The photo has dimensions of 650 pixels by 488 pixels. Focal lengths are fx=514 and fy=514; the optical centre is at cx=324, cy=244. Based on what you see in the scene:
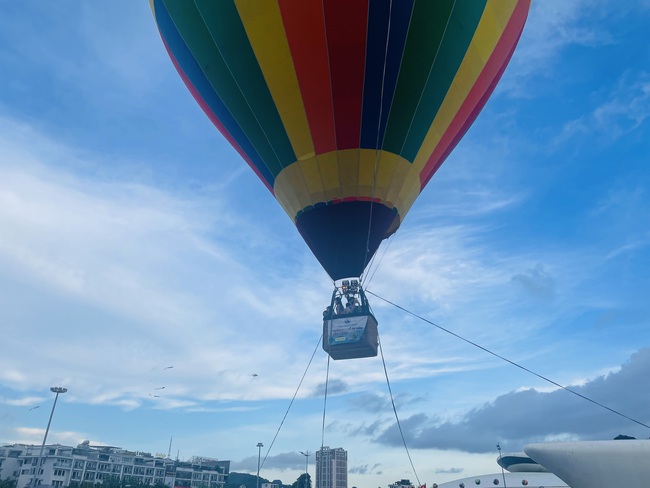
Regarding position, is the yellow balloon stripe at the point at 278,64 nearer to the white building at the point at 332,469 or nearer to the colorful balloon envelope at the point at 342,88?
the colorful balloon envelope at the point at 342,88

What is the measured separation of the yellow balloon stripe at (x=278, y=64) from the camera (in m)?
15.3

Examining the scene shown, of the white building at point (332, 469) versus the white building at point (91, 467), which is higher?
the white building at point (332, 469)

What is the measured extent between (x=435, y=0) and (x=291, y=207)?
8351 millimetres

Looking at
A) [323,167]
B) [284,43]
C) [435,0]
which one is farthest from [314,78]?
[435,0]

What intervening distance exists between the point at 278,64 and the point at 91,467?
87.4 metres

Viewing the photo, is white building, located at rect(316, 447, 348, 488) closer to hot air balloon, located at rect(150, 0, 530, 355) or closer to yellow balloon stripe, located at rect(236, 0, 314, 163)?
hot air balloon, located at rect(150, 0, 530, 355)

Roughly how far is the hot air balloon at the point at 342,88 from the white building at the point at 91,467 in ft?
229

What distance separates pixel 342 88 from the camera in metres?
16.3

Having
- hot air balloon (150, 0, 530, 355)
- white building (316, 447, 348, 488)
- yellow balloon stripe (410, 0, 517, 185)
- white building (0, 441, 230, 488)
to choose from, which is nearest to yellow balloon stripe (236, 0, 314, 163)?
hot air balloon (150, 0, 530, 355)

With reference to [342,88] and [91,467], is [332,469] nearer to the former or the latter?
[91,467]

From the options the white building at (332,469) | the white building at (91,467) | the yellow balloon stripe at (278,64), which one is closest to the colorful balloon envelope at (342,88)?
the yellow balloon stripe at (278,64)

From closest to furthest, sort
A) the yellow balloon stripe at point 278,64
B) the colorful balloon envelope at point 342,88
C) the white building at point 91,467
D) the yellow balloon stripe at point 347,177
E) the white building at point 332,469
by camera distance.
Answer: the yellow balloon stripe at point 278,64 → the colorful balloon envelope at point 342,88 → the yellow balloon stripe at point 347,177 → the white building at point 91,467 → the white building at point 332,469

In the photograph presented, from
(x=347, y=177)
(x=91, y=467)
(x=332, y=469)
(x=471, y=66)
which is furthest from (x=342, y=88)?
(x=332, y=469)

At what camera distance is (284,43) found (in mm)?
15648
